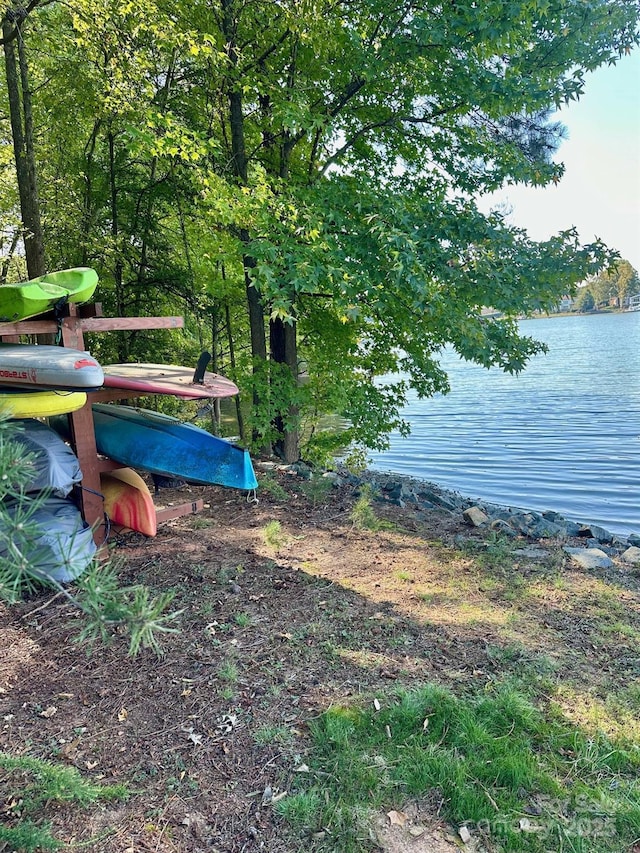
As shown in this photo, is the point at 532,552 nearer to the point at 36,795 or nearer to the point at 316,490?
the point at 316,490

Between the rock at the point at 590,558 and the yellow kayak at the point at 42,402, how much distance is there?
4.08m

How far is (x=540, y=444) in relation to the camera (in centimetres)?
1188

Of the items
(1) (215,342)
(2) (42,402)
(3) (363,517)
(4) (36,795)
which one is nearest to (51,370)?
(2) (42,402)

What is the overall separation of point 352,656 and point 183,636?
3.19ft

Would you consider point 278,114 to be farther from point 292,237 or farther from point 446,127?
point 446,127

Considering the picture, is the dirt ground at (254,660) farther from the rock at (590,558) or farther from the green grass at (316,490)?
the green grass at (316,490)

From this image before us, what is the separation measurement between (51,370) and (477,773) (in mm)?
3036

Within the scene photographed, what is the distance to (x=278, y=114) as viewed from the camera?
5164 mm

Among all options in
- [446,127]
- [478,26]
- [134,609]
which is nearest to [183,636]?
[134,609]

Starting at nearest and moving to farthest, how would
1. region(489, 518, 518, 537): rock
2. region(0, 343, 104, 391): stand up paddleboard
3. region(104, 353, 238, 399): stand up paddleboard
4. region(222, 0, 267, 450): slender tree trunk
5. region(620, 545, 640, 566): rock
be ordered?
region(0, 343, 104, 391): stand up paddleboard, region(104, 353, 238, 399): stand up paddleboard, region(620, 545, 640, 566): rock, region(489, 518, 518, 537): rock, region(222, 0, 267, 450): slender tree trunk

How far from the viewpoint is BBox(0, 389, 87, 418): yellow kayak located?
10.9 feet

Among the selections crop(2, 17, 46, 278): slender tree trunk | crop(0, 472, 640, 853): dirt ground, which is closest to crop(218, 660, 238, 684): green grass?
crop(0, 472, 640, 853): dirt ground

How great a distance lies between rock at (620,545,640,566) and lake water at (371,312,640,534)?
2.02 metres

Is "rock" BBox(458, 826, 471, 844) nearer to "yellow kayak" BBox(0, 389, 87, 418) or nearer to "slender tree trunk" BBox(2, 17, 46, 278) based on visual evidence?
"yellow kayak" BBox(0, 389, 87, 418)
